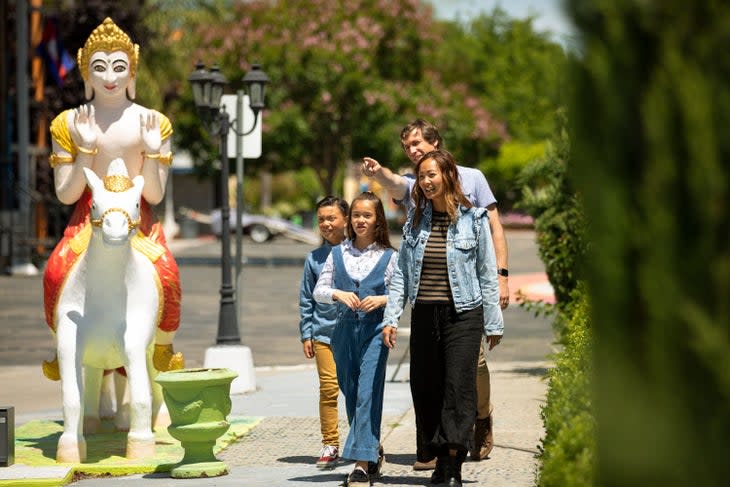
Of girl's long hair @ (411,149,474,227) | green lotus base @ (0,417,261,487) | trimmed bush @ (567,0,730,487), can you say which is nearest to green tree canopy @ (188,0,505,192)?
green lotus base @ (0,417,261,487)

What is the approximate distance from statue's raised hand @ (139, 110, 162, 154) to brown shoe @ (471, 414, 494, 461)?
3.02m

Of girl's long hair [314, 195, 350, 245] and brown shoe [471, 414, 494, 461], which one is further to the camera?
girl's long hair [314, 195, 350, 245]

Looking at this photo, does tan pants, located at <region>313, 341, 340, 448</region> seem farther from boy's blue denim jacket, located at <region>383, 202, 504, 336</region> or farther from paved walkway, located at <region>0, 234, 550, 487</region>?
boy's blue denim jacket, located at <region>383, 202, 504, 336</region>

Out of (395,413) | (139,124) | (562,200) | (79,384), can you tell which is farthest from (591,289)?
(562,200)

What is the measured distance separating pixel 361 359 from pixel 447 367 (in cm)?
68

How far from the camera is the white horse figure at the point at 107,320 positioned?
9.13 meters

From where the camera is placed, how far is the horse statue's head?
8969 mm

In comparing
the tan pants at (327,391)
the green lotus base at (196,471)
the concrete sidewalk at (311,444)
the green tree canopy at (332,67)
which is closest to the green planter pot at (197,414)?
the green lotus base at (196,471)

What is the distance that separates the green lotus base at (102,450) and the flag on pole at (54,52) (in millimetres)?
22637

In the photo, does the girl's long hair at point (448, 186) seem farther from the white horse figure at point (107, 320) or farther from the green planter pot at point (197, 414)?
the white horse figure at point (107, 320)

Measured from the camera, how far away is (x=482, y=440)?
29.8ft

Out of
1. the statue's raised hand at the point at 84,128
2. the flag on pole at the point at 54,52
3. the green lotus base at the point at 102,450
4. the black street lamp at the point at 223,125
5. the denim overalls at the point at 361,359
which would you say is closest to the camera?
the denim overalls at the point at 361,359

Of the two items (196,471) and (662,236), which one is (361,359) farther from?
(662,236)

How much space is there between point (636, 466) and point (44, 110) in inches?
1317
